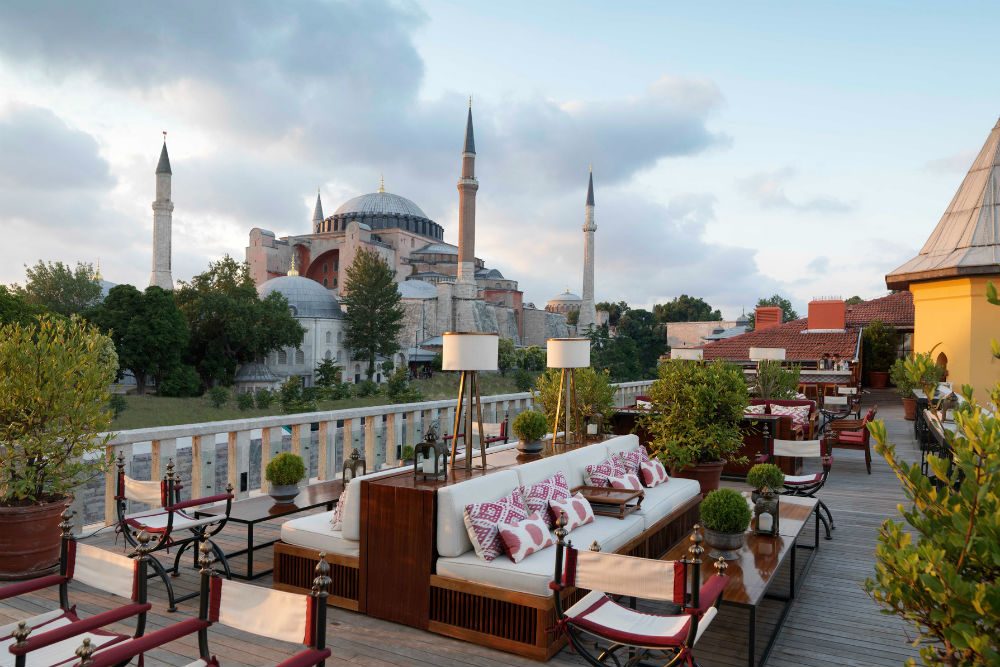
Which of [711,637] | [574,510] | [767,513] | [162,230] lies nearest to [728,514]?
[767,513]

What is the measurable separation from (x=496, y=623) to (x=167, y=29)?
75.7 feet

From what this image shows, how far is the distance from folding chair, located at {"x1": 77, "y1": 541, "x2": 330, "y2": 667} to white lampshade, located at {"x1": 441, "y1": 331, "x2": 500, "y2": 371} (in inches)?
100

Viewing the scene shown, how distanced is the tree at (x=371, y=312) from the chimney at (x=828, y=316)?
3372 cm

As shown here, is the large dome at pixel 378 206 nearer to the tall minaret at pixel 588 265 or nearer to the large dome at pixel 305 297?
the large dome at pixel 305 297

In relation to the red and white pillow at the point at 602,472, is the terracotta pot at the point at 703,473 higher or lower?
lower

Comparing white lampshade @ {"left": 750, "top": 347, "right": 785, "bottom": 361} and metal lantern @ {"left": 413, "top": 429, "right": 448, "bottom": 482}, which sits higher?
white lampshade @ {"left": 750, "top": 347, "right": 785, "bottom": 361}

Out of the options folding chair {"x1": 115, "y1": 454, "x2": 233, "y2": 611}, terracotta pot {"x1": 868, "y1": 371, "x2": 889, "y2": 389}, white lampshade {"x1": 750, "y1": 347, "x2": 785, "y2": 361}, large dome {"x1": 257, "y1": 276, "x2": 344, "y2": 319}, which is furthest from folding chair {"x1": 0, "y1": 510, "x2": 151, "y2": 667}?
large dome {"x1": 257, "y1": 276, "x2": 344, "y2": 319}

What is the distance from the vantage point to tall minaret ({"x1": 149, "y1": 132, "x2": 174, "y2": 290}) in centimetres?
4522

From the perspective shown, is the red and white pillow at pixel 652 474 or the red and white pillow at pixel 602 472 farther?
the red and white pillow at pixel 652 474

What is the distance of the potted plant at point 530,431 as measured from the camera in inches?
231

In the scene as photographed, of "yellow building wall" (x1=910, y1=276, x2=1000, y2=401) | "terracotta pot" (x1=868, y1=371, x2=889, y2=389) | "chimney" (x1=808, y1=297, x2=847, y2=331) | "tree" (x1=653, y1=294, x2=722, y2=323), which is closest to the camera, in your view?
"yellow building wall" (x1=910, y1=276, x2=1000, y2=401)

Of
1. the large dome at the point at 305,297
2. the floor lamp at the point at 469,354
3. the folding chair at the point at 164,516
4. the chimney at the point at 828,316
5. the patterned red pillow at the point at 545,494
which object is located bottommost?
the folding chair at the point at 164,516

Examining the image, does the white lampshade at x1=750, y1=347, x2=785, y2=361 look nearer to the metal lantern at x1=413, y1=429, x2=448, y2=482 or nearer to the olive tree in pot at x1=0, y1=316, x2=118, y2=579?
the metal lantern at x1=413, y1=429, x2=448, y2=482

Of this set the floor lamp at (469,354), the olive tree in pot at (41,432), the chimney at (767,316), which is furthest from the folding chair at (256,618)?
the chimney at (767,316)
